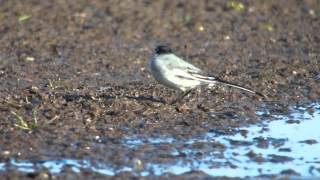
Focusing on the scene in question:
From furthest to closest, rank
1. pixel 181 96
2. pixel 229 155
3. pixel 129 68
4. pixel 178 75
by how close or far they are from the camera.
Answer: pixel 129 68
pixel 181 96
pixel 178 75
pixel 229 155

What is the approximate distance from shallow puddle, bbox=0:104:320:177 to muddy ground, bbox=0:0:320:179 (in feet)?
0.56

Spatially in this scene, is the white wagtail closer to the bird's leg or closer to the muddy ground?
the bird's leg

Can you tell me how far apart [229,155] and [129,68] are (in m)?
4.42

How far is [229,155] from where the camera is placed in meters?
9.98

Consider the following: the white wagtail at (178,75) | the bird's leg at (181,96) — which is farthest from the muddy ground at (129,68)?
the white wagtail at (178,75)

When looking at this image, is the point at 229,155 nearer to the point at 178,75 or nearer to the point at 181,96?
the point at 178,75

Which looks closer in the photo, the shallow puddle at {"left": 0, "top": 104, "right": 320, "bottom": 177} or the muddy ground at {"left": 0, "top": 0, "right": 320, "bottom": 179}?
the shallow puddle at {"left": 0, "top": 104, "right": 320, "bottom": 177}

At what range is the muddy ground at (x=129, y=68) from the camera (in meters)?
10.7

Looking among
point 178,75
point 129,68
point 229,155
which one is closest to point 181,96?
point 178,75

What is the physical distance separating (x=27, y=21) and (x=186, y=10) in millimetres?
3013

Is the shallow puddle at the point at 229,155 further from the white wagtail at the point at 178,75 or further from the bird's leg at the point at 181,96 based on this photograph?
the bird's leg at the point at 181,96

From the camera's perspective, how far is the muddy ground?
1068 cm

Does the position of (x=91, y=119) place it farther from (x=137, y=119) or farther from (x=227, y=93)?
(x=227, y=93)

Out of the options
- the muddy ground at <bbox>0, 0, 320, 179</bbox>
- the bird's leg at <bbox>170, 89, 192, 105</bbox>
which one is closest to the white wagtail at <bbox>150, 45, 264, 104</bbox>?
the bird's leg at <bbox>170, 89, 192, 105</bbox>
